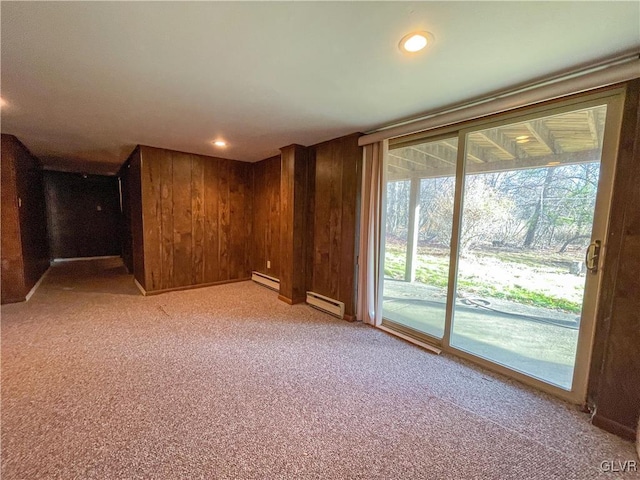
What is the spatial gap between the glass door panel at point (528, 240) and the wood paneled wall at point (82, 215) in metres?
8.20

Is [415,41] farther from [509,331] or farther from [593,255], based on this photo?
[509,331]

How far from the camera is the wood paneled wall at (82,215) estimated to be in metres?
6.58

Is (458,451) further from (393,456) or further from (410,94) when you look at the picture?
(410,94)

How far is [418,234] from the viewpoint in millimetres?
2791

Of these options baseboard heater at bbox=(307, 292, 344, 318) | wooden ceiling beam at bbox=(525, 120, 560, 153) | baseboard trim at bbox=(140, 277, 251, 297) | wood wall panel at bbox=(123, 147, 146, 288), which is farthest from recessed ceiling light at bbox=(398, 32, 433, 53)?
baseboard trim at bbox=(140, 277, 251, 297)

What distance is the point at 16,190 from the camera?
11.2 feet

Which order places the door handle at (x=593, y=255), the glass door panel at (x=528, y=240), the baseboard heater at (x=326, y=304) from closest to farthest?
the door handle at (x=593, y=255), the glass door panel at (x=528, y=240), the baseboard heater at (x=326, y=304)

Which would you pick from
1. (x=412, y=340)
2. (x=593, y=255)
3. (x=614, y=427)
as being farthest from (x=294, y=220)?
(x=614, y=427)

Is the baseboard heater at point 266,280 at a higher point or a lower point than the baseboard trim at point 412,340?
higher

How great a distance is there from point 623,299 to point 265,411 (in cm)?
223

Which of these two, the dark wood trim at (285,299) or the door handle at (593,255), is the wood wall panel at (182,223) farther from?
the door handle at (593,255)

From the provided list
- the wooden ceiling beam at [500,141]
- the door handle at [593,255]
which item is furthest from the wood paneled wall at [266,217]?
the door handle at [593,255]

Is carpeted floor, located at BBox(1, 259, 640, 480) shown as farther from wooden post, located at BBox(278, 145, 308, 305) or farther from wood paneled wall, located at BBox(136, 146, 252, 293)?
wood paneled wall, located at BBox(136, 146, 252, 293)

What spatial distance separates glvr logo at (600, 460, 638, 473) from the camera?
129cm
